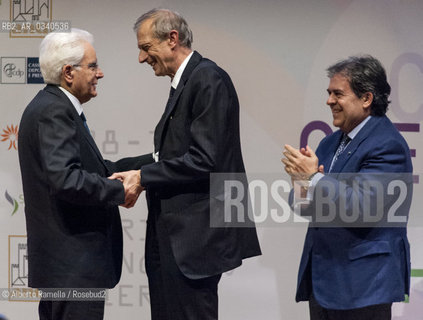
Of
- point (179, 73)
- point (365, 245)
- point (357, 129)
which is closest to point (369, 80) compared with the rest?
point (357, 129)

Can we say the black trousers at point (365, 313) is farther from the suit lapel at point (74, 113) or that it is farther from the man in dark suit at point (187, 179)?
the suit lapel at point (74, 113)

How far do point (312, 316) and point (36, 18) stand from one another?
249 cm

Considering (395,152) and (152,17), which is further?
(152,17)

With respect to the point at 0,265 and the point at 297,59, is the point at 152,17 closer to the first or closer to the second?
the point at 297,59

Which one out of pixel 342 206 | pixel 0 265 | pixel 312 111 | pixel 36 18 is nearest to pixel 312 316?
pixel 342 206

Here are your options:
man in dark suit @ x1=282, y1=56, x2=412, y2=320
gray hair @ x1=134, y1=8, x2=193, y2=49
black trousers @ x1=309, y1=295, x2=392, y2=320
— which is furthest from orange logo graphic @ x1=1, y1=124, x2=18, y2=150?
black trousers @ x1=309, y1=295, x2=392, y2=320

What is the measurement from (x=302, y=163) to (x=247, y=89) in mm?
1367

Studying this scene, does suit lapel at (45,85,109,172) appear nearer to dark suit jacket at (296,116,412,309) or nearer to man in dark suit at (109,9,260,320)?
man in dark suit at (109,9,260,320)

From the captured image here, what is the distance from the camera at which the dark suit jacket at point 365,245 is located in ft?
8.25

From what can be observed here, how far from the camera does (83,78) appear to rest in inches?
105

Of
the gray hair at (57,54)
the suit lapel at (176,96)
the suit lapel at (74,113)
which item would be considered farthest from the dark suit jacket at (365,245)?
the gray hair at (57,54)

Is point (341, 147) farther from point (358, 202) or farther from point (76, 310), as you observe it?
point (76, 310)

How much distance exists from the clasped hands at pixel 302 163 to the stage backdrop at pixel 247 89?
4.07 feet

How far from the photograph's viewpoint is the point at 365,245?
→ 8.37ft
